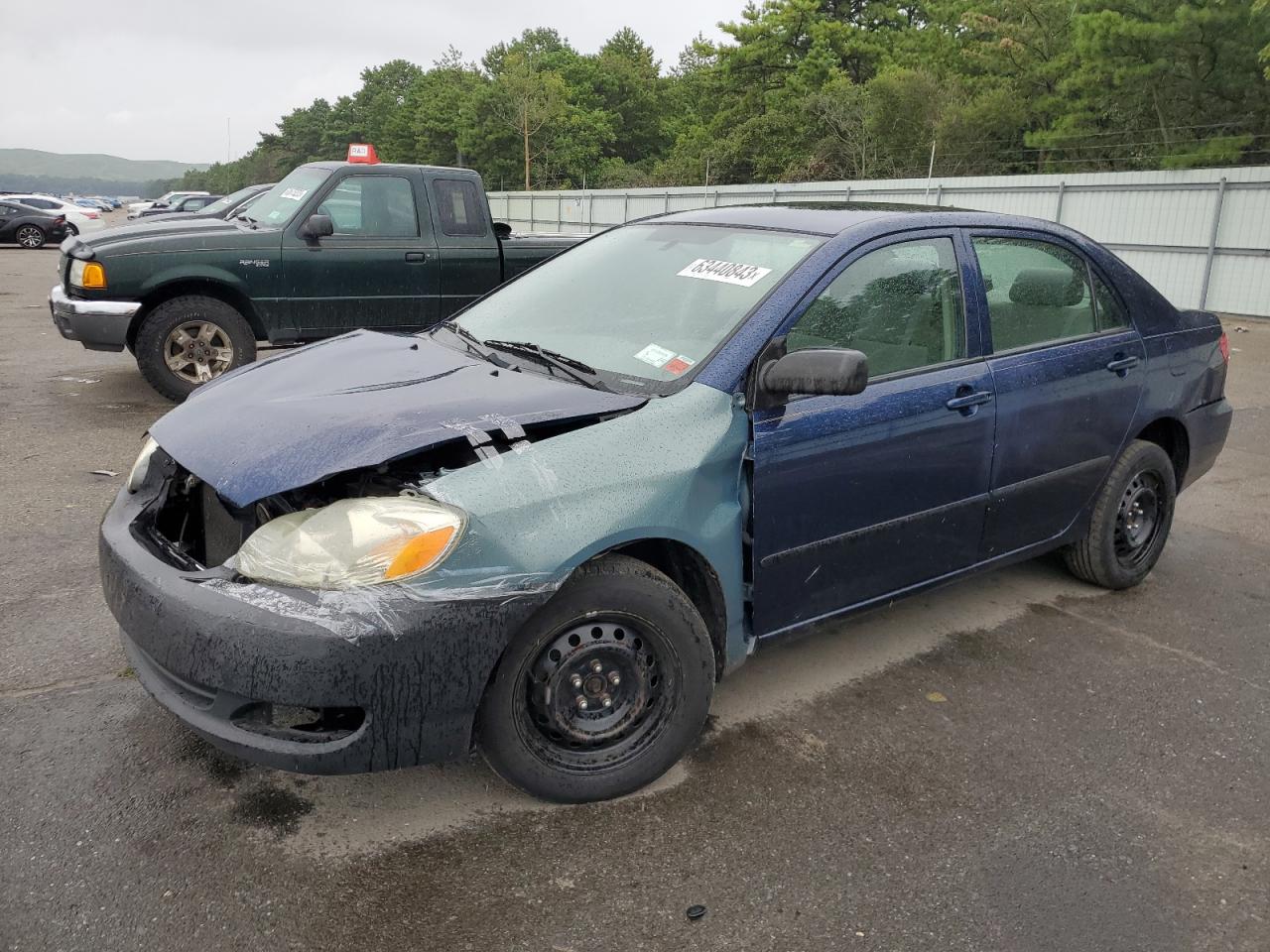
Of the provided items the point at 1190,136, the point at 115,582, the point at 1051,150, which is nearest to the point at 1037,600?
the point at 115,582

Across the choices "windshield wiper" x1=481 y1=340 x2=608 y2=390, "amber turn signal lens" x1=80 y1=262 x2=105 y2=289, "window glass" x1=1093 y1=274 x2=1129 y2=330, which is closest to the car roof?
"window glass" x1=1093 y1=274 x2=1129 y2=330

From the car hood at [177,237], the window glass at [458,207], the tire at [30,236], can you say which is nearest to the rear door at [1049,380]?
the window glass at [458,207]

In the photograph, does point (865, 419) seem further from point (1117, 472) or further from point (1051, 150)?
point (1051, 150)

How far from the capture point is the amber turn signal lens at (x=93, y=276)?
7211mm

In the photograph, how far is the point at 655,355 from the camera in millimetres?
3143

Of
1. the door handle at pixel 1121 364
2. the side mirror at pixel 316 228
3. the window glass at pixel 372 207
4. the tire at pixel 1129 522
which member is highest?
the window glass at pixel 372 207

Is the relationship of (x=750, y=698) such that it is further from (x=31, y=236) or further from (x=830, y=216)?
(x=31, y=236)

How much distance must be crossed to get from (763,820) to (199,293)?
6.52m

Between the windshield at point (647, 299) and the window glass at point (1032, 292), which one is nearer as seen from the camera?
the windshield at point (647, 299)

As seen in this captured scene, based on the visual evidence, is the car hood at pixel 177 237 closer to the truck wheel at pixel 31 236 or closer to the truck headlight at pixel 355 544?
the truck headlight at pixel 355 544

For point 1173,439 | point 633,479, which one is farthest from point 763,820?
point 1173,439

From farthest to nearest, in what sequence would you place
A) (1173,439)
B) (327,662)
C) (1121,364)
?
(1173,439) < (1121,364) < (327,662)

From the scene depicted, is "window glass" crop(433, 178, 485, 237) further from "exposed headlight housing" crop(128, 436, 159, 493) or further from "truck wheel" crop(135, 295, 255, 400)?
"exposed headlight housing" crop(128, 436, 159, 493)

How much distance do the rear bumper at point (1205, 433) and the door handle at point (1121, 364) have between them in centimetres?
61
